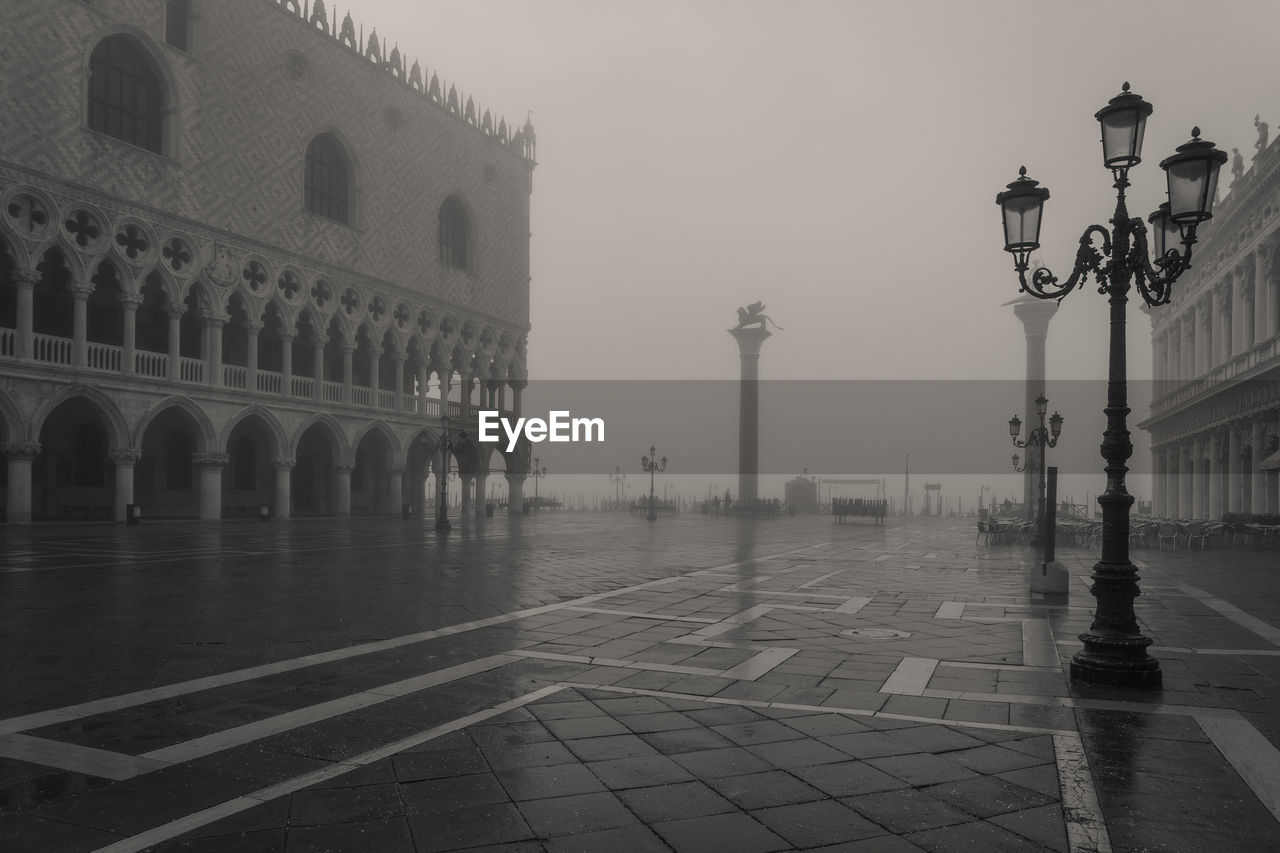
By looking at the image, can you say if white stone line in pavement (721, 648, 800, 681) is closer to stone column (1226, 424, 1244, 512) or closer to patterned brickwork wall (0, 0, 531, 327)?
patterned brickwork wall (0, 0, 531, 327)

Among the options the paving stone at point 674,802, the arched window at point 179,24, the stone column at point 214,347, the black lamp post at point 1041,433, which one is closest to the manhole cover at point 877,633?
the paving stone at point 674,802

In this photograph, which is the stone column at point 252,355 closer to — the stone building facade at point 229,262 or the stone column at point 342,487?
the stone building facade at point 229,262

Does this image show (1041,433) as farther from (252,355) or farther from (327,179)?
(327,179)

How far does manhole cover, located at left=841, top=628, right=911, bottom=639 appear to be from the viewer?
7.67 m

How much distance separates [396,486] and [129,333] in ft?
41.3

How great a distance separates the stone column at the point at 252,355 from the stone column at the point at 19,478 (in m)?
7.23

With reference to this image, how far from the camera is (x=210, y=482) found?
28312 millimetres

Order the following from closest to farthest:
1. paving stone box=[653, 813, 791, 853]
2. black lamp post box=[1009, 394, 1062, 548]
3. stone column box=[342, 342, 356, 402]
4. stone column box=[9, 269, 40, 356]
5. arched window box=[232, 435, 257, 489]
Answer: paving stone box=[653, 813, 791, 853] < black lamp post box=[1009, 394, 1062, 548] < stone column box=[9, 269, 40, 356] < arched window box=[232, 435, 257, 489] < stone column box=[342, 342, 356, 402]

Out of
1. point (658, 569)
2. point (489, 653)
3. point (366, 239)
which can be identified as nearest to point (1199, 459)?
point (658, 569)

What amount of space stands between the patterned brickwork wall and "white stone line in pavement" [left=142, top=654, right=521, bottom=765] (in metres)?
23.7

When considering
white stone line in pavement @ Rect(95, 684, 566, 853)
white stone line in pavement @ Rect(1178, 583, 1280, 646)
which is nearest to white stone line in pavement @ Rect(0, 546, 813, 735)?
white stone line in pavement @ Rect(95, 684, 566, 853)

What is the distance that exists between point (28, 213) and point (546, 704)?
24.8 meters

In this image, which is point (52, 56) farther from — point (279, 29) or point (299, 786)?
point (299, 786)

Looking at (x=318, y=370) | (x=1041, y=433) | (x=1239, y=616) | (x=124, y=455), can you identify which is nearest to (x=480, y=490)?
(x=318, y=370)
